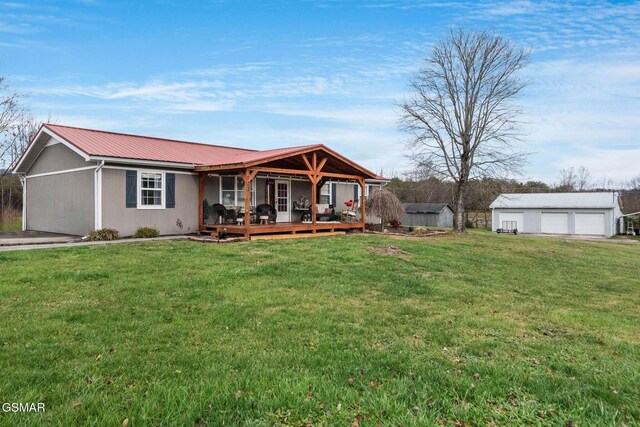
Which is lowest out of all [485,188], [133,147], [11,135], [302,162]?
[485,188]

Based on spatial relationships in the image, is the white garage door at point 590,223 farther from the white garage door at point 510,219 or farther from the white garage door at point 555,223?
the white garage door at point 510,219

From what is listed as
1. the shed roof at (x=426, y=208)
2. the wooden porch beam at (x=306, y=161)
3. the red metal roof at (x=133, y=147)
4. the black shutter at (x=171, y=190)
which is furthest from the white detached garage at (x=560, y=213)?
the black shutter at (x=171, y=190)

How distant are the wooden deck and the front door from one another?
1999 millimetres

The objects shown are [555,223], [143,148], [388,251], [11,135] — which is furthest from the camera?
[555,223]

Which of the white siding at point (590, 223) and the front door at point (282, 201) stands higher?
the front door at point (282, 201)

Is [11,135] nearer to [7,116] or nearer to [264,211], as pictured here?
[7,116]

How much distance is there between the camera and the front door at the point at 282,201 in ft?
59.9

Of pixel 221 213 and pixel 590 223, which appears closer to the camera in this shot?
pixel 221 213

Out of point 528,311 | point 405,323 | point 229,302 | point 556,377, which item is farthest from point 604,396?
point 229,302

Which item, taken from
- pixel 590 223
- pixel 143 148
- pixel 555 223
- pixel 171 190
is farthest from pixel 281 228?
pixel 590 223

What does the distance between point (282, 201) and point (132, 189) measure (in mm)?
6768

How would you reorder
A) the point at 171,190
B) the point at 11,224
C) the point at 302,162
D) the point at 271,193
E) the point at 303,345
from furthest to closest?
the point at 11,224 < the point at 271,193 < the point at 302,162 < the point at 171,190 < the point at 303,345

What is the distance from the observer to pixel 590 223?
3416 cm

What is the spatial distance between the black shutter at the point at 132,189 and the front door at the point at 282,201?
247 inches
